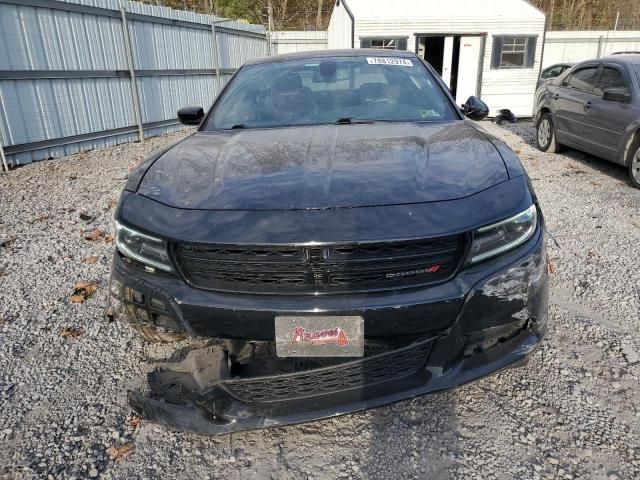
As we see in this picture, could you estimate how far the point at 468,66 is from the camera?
44.4ft

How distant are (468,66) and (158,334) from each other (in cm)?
1371

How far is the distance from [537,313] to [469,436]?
0.61 metres

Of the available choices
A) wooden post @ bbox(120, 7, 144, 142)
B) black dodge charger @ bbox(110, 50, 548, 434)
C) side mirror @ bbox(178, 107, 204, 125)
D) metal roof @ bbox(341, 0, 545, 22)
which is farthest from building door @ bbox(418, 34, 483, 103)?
black dodge charger @ bbox(110, 50, 548, 434)

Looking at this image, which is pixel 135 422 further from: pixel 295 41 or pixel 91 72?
pixel 295 41

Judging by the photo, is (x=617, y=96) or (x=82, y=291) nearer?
(x=82, y=291)

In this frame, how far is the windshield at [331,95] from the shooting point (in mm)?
3014

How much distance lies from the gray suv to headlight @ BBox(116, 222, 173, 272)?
6.16 m

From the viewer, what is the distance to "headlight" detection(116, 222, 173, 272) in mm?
1822

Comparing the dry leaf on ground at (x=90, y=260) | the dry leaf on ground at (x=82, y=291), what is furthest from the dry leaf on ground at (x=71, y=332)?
the dry leaf on ground at (x=90, y=260)

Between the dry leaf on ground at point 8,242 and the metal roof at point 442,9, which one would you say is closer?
the dry leaf on ground at point 8,242

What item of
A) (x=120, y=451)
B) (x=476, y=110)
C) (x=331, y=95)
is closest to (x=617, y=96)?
(x=476, y=110)

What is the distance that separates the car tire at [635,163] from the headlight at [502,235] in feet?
16.6

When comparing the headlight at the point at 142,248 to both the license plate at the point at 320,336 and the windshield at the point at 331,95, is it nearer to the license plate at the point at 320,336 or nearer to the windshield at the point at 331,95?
the license plate at the point at 320,336

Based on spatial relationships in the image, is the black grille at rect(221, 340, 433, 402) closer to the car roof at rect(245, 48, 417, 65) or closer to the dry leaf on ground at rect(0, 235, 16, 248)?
the car roof at rect(245, 48, 417, 65)
